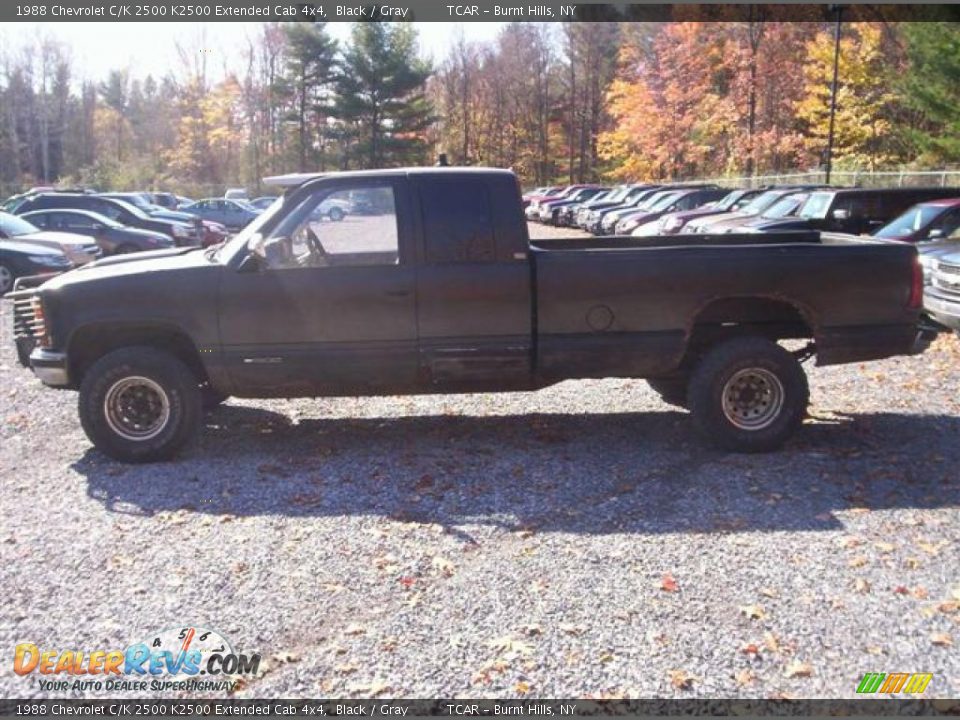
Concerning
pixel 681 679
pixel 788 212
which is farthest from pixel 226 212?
pixel 681 679

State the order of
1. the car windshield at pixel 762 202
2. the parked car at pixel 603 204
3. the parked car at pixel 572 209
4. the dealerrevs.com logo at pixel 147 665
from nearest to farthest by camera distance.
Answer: the dealerrevs.com logo at pixel 147 665 < the car windshield at pixel 762 202 < the parked car at pixel 603 204 < the parked car at pixel 572 209

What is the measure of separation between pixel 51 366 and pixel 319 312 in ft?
6.52

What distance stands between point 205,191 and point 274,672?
6298cm

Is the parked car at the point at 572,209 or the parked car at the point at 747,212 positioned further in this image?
the parked car at the point at 572,209

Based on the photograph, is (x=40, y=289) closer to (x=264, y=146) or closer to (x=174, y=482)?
(x=174, y=482)

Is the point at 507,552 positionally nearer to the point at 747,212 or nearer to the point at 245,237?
the point at 245,237

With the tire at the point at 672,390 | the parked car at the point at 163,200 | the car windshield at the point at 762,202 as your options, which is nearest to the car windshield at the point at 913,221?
the car windshield at the point at 762,202

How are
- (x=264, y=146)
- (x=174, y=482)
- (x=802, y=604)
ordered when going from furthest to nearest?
(x=264, y=146) → (x=174, y=482) → (x=802, y=604)

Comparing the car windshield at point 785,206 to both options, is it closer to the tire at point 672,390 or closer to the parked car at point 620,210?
the parked car at point 620,210

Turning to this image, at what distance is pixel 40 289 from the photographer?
247 inches

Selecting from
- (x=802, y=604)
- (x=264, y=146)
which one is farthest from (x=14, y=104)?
(x=802, y=604)

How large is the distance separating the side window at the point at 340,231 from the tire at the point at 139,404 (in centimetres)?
112

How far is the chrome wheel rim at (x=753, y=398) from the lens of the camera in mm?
6398

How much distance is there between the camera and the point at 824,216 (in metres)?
16.3
